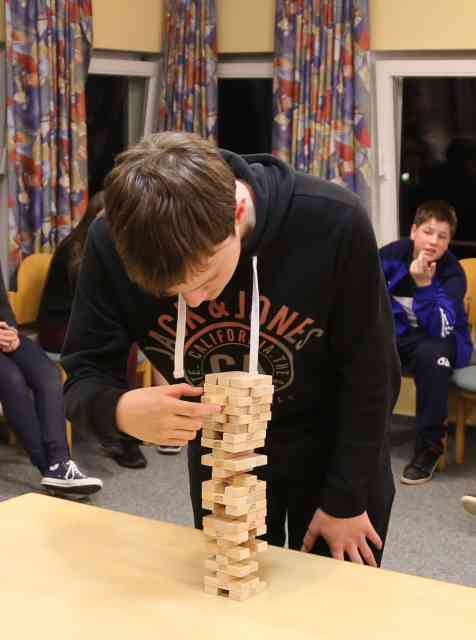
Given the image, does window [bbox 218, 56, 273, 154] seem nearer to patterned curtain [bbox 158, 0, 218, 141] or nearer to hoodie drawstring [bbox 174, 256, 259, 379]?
patterned curtain [bbox 158, 0, 218, 141]

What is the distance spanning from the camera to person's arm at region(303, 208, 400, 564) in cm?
155

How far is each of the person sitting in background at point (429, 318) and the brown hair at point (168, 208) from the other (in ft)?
10.3

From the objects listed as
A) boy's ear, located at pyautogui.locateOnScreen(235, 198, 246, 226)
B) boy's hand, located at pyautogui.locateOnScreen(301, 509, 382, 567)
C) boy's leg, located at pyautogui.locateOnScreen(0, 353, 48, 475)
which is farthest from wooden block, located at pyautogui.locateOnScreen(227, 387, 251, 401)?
boy's leg, located at pyautogui.locateOnScreen(0, 353, 48, 475)

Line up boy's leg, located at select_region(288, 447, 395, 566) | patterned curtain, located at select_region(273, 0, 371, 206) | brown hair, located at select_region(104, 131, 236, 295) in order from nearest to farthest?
brown hair, located at select_region(104, 131, 236, 295) → boy's leg, located at select_region(288, 447, 395, 566) → patterned curtain, located at select_region(273, 0, 371, 206)

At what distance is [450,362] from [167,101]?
217 centimetres

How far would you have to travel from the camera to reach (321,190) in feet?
5.16

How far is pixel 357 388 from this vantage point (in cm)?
159

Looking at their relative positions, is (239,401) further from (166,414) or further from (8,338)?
(8,338)

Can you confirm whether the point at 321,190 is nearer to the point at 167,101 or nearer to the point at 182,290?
the point at 182,290

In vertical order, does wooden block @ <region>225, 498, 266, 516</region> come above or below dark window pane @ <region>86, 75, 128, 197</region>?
below

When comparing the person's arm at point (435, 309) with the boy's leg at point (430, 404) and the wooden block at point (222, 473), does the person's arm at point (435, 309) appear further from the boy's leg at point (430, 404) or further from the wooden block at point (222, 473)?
the wooden block at point (222, 473)

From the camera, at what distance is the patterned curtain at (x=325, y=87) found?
4.88 m

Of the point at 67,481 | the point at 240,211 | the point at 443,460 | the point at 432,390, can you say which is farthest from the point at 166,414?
the point at 443,460

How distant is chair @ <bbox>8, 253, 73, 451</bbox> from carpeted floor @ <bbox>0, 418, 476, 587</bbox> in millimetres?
549
